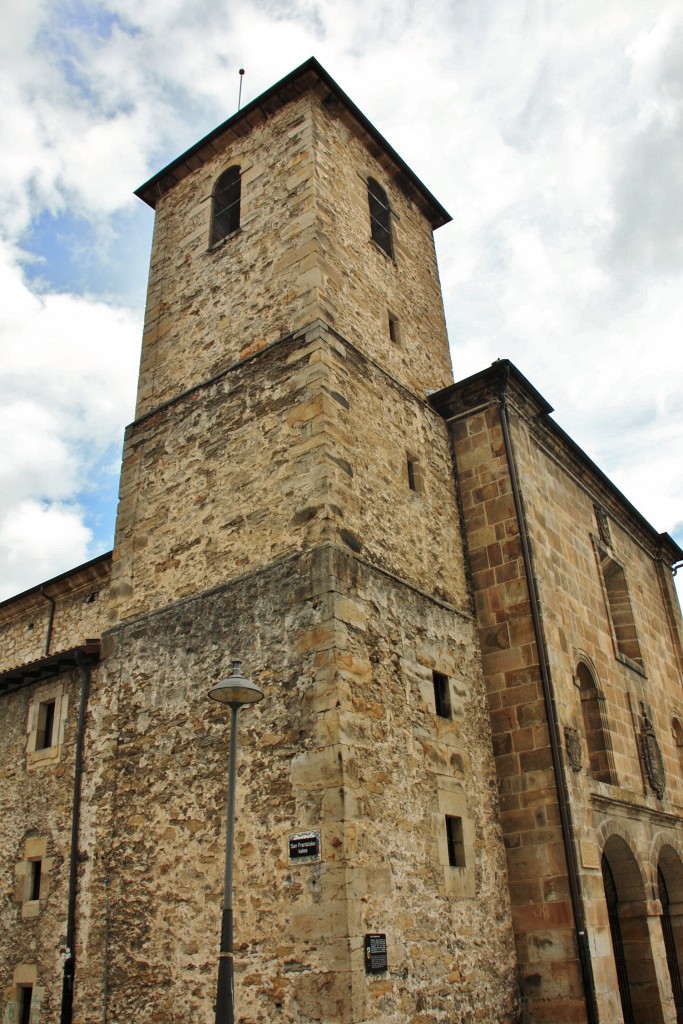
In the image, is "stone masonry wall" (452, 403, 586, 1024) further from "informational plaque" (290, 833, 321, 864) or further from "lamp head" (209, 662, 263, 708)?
"lamp head" (209, 662, 263, 708)

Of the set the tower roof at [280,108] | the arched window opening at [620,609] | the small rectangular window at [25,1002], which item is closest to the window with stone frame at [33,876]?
the small rectangular window at [25,1002]

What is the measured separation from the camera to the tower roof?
12531 mm

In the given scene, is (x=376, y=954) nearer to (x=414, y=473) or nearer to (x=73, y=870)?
(x=73, y=870)

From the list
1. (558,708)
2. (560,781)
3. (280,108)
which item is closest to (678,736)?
(558,708)

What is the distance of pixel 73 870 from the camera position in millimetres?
9008

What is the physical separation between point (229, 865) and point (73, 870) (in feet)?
11.9

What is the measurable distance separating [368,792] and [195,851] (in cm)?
185

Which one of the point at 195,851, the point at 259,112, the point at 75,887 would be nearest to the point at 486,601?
the point at 195,851

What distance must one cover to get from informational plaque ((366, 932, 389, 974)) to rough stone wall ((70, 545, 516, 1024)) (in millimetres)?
83

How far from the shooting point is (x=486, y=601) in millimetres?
10617

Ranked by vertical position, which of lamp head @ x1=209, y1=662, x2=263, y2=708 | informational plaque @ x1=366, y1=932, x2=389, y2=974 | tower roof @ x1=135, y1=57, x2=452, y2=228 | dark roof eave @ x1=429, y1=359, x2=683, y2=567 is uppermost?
tower roof @ x1=135, y1=57, x2=452, y2=228

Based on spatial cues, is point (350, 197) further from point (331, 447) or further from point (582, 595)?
point (582, 595)

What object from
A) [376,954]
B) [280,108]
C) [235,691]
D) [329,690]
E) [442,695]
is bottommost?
[376,954]

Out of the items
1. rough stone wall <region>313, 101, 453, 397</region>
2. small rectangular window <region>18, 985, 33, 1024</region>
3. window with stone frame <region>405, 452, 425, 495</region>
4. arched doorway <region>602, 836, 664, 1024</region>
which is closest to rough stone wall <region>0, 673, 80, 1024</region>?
small rectangular window <region>18, 985, 33, 1024</region>
